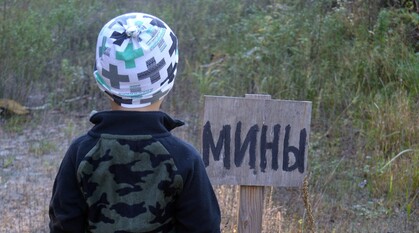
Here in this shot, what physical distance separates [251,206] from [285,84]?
3790mm

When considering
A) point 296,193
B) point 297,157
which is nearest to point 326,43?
point 296,193

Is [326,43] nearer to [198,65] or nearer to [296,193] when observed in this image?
[198,65]

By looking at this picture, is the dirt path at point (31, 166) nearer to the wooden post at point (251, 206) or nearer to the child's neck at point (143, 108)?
the wooden post at point (251, 206)

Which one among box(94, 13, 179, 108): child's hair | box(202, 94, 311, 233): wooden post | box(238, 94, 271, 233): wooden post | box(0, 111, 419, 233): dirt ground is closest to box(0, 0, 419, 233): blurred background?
box(0, 111, 419, 233): dirt ground

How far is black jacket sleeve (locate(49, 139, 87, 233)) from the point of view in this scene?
7.27ft

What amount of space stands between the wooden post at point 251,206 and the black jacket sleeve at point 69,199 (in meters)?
1.24

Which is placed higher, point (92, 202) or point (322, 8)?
point (322, 8)

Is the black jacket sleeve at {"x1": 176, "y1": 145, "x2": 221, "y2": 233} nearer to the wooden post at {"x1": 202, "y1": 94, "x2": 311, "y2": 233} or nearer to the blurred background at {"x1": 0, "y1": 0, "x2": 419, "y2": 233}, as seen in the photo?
the wooden post at {"x1": 202, "y1": 94, "x2": 311, "y2": 233}

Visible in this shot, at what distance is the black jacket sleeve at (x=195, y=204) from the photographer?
2.20 metres

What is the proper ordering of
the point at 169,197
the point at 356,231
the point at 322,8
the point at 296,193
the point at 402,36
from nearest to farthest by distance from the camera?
the point at 169,197 → the point at 356,231 → the point at 296,193 → the point at 402,36 → the point at 322,8

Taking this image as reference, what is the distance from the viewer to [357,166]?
235 inches

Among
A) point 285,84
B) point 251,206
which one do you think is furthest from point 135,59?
point 285,84

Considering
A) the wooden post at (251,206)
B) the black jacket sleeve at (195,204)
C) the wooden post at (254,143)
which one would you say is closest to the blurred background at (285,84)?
the wooden post at (251,206)

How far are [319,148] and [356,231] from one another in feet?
5.03
